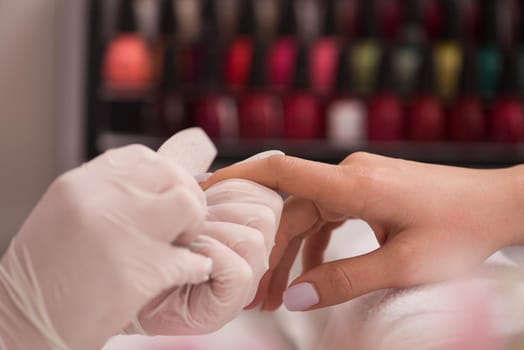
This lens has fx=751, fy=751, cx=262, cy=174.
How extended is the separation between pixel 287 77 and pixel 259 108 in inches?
6.7

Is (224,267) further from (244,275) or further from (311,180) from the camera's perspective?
(311,180)

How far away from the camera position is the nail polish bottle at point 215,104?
2951 millimetres

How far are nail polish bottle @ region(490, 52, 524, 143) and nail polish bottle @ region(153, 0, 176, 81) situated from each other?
1313 mm

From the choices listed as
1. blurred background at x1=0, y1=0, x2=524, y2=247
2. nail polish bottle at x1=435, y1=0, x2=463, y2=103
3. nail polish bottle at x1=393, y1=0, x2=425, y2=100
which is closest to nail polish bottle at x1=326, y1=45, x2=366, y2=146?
blurred background at x1=0, y1=0, x2=524, y2=247

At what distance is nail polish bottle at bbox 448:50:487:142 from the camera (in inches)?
117

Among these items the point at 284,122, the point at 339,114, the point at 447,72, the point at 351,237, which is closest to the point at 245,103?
the point at 284,122

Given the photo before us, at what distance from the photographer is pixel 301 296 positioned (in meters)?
0.78

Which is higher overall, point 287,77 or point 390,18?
point 390,18

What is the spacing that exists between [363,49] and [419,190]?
7.41 ft

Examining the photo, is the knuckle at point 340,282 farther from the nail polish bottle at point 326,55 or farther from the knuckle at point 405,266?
the nail polish bottle at point 326,55

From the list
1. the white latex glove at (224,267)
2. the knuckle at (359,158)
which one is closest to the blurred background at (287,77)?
the knuckle at (359,158)

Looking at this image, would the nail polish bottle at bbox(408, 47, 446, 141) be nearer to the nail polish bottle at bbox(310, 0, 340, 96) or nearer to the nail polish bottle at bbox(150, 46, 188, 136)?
the nail polish bottle at bbox(310, 0, 340, 96)

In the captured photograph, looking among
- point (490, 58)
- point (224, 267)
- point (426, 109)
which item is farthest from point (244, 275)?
point (490, 58)

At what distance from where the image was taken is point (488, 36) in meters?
3.01
